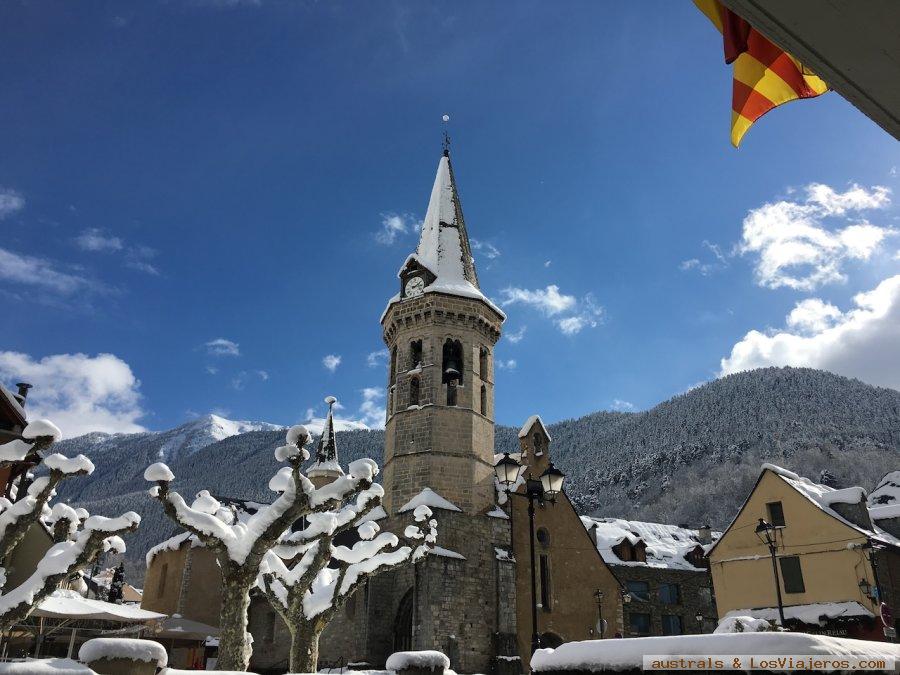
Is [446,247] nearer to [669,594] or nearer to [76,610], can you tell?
[76,610]

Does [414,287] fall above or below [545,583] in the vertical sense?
above

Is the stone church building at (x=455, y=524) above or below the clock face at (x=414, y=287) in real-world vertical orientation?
below

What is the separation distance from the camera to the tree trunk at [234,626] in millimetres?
13531

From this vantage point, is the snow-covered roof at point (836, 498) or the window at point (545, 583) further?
the window at point (545, 583)

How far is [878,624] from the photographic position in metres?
25.9

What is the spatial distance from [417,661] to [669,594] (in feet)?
125

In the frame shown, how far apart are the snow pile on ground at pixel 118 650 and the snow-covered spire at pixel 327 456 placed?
35520 millimetres

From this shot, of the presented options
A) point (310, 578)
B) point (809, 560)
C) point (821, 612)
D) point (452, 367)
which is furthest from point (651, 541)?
point (310, 578)

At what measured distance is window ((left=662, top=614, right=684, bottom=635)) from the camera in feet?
140

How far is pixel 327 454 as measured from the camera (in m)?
45.5

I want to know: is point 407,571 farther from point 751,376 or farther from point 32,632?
point 751,376

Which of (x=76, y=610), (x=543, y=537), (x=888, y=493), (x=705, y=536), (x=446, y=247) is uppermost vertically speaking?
(x=446, y=247)

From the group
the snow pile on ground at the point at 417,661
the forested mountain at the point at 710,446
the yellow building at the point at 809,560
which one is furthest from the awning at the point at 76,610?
the forested mountain at the point at 710,446

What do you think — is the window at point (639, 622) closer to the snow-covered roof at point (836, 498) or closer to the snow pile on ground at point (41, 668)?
the snow-covered roof at point (836, 498)
